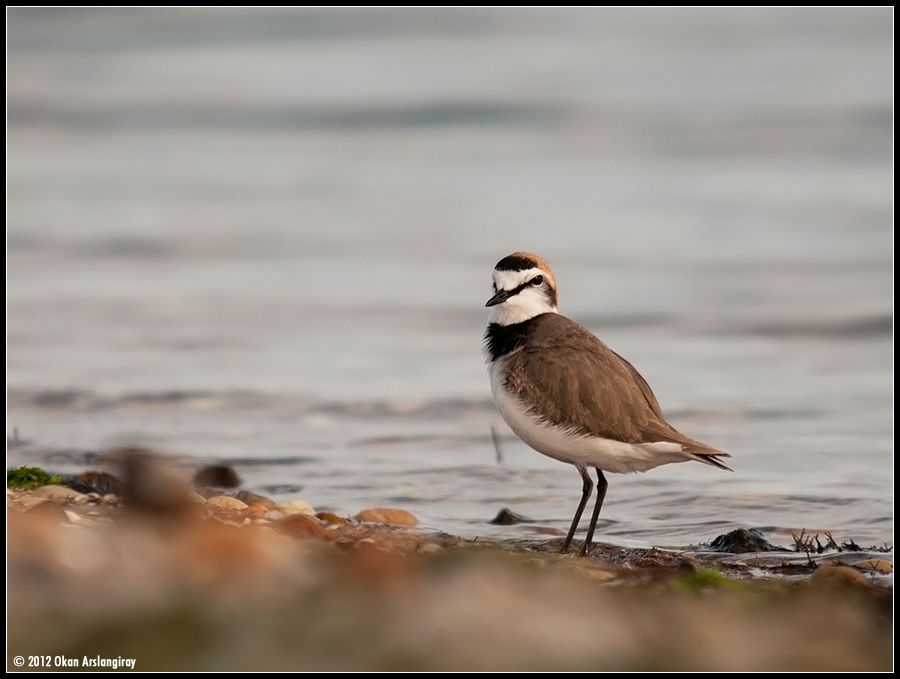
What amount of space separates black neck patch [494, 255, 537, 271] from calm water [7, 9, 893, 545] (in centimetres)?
172

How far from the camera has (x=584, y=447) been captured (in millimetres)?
8133

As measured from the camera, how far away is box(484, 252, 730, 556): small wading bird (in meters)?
8.12

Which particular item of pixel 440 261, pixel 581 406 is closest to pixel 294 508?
pixel 581 406

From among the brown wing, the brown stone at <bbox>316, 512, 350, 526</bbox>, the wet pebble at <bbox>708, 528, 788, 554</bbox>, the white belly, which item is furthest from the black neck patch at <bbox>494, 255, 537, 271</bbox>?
the wet pebble at <bbox>708, 528, 788, 554</bbox>

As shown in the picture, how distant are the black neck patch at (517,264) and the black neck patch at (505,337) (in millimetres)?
319

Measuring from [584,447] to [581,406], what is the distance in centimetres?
23

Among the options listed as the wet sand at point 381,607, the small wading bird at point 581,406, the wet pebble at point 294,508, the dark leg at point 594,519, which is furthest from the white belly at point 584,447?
the wet pebble at point 294,508

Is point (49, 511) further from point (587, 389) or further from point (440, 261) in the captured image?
point (440, 261)

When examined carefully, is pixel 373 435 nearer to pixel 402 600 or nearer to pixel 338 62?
pixel 402 600

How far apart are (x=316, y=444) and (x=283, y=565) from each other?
5694 millimetres

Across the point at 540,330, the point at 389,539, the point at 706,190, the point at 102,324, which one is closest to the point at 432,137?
the point at 706,190

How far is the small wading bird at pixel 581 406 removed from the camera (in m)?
8.12

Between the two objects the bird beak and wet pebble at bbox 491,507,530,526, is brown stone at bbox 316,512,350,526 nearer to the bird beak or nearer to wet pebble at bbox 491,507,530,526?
wet pebble at bbox 491,507,530,526

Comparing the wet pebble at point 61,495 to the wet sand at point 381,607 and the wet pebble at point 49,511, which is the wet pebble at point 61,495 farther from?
the wet sand at point 381,607
